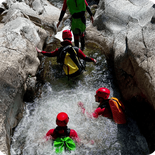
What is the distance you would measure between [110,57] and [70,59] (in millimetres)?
1731

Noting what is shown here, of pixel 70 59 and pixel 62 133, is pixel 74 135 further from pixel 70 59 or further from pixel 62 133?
pixel 70 59

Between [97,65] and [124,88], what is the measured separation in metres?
1.49

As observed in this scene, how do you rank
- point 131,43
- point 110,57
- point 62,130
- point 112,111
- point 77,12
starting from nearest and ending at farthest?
point 62,130 → point 112,111 → point 131,43 → point 77,12 → point 110,57

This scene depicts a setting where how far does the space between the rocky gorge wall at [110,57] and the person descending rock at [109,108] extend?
1.72 ft

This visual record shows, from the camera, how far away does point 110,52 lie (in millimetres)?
5734

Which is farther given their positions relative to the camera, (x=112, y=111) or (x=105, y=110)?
(x=105, y=110)

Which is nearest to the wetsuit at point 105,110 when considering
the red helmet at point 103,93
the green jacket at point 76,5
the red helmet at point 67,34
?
the red helmet at point 103,93

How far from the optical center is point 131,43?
4223 mm

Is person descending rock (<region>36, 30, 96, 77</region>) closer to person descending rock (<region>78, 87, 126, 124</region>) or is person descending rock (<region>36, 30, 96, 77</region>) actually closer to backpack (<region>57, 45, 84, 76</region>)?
backpack (<region>57, 45, 84, 76</region>)

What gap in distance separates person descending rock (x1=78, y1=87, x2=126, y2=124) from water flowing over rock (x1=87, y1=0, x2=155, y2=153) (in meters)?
0.52

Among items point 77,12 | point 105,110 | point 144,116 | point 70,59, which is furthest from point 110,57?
point 144,116

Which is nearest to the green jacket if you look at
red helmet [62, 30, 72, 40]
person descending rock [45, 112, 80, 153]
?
red helmet [62, 30, 72, 40]

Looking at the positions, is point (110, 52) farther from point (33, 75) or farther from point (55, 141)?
point (55, 141)

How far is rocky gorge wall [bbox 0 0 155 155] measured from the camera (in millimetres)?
3373
